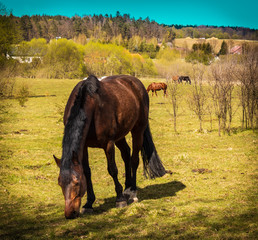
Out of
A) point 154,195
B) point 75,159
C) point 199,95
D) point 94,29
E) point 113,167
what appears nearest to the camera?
Answer: point 75,159

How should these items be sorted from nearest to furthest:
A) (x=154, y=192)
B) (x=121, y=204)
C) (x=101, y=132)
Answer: (x=101, y=132) < (x=121, y=204) < (x=154, y=192)

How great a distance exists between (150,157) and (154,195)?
0.88 m

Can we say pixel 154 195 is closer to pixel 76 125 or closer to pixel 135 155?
pixel 135 155

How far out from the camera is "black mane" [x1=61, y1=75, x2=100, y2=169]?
416 centimetres

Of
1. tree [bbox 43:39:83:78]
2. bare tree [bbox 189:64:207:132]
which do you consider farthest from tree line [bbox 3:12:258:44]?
bare tree [bbox 189:64:207:132]

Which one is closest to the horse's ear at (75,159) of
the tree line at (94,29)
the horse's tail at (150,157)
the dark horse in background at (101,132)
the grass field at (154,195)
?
the dark horse in background at (101,132)

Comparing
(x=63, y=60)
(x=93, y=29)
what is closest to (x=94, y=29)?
(x=93, y=29)

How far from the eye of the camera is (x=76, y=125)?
443cm

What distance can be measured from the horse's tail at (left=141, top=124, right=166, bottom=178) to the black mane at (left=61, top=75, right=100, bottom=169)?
232cm

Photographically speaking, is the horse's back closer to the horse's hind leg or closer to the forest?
the horse's hind leg

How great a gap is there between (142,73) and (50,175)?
59577mm

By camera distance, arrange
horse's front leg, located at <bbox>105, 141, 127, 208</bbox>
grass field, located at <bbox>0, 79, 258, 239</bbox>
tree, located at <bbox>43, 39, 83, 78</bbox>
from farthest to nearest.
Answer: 1. tree, located at <bbox>43, 39, 83, 78</bbox>
2. horse's front leg, located at <bbox>105, 141, 127, 208</bbox>
3. grass field, located at <bbox>0, 79, 258, 239</bbox>

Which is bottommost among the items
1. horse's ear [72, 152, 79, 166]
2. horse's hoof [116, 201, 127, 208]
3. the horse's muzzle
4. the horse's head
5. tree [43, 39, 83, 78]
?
horse's hoof [116, 201, 127, 208]

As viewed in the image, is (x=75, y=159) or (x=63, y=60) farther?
(x=63, y=60)
